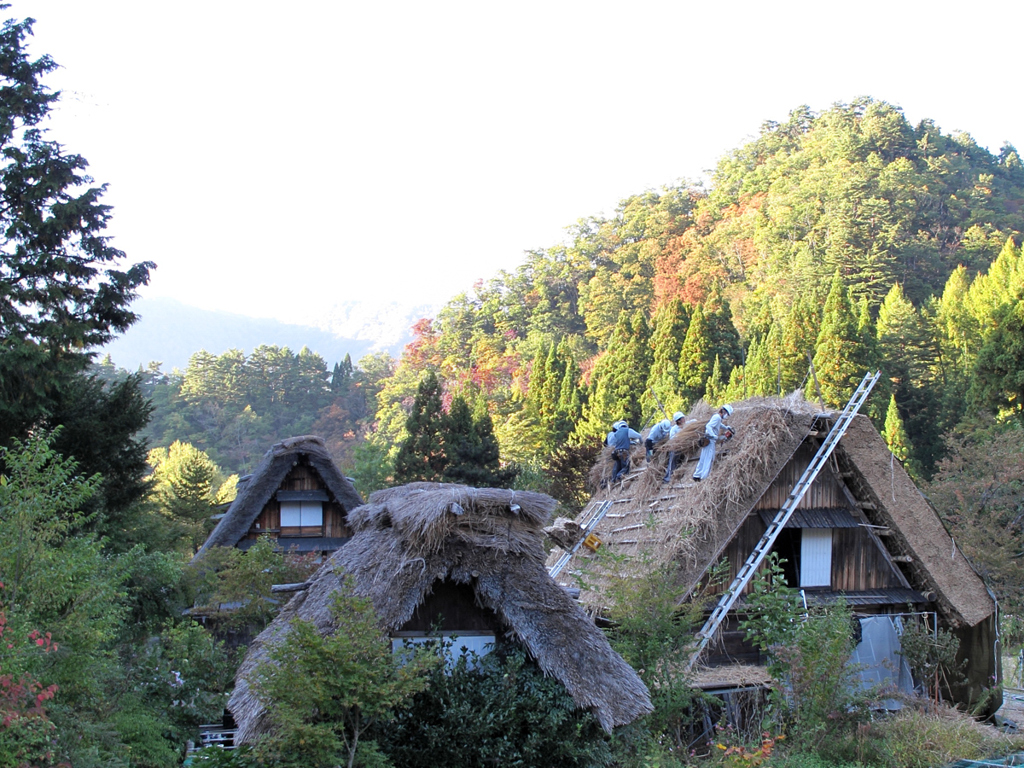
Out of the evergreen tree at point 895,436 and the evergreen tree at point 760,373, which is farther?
the evergreen tree at point 760,373

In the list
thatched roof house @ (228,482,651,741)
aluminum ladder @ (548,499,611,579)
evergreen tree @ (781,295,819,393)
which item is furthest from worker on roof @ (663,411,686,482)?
evergreen tree @ (781,295,819,393)

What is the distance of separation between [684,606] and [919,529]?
6094 mm

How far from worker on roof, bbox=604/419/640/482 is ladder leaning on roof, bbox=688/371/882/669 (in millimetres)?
4161

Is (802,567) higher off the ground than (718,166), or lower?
lower

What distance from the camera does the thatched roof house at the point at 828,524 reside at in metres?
15.9

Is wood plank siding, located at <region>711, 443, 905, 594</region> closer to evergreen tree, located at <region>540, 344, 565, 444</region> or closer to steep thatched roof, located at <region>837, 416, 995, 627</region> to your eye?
steep thatched roof, located at <region>837, 416, 995, 627</region>

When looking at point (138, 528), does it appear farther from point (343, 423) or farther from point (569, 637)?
point (343, 423)

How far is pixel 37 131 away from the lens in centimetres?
1969

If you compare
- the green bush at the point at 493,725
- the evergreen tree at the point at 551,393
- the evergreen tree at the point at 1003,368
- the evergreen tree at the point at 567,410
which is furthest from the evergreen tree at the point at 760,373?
the green bush at the point at 493,725

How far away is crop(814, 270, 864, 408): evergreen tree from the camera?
37.6 metres

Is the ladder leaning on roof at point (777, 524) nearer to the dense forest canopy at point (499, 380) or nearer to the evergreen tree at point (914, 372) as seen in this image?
A: the dense forest canopy at point (499, 380)

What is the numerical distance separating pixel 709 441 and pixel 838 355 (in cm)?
2382

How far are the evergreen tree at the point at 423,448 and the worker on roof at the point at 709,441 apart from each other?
16.9m

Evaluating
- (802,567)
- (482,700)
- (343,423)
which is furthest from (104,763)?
(343,423)
